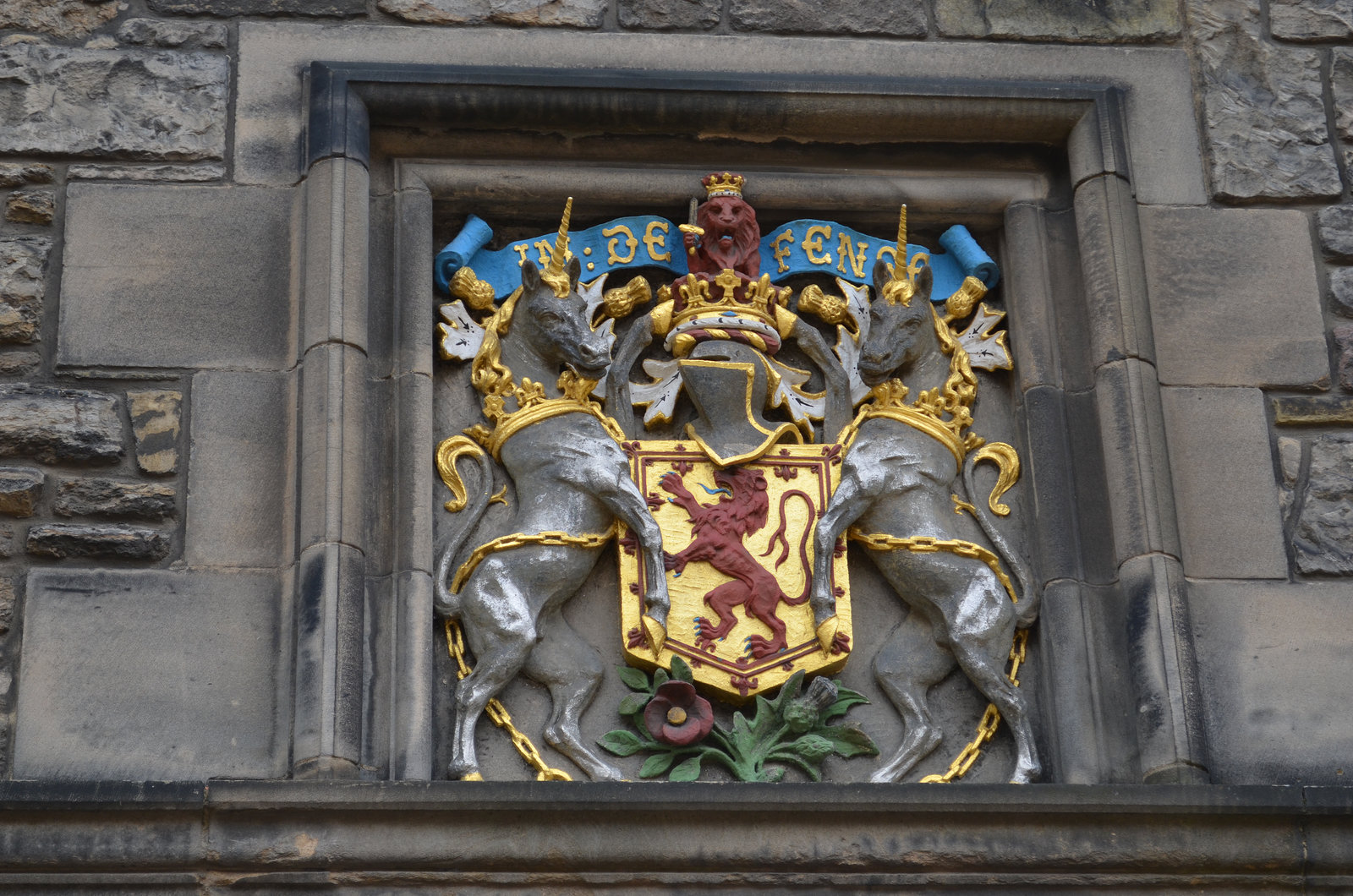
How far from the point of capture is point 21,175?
5645mm

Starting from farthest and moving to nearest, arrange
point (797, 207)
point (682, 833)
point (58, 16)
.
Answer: point (797, 207) < point (58, 16) < point (682, 833)

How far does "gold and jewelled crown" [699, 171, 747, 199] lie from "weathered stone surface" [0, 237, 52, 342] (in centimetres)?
160

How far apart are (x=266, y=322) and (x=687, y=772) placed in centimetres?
145

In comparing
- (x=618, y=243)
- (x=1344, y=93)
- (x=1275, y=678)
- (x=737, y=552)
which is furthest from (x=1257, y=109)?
(x=737, y=552)

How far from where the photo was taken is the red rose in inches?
207

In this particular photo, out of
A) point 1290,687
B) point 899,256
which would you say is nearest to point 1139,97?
point 899,256

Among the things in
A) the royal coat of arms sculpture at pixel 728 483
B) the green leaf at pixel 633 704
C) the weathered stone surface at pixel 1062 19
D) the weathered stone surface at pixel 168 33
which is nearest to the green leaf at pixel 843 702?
the royal coat of arms sculpture at pixel 728 483

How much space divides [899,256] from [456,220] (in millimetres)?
1110

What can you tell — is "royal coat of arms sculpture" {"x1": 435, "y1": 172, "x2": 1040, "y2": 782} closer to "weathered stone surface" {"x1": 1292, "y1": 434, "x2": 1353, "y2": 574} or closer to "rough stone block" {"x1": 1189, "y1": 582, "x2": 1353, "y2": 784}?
"rough stone block" {"x1": 1189, "y1": 582, "x2": 1353, "y2": 784}

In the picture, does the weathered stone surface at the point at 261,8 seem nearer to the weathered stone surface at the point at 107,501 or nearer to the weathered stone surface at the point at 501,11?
the weathered stone surface at the point at 501,11

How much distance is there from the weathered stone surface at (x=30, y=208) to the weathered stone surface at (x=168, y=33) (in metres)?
0.49

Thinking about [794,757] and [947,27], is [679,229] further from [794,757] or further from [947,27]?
[794,757]

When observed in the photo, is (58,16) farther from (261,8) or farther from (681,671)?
(681,671)

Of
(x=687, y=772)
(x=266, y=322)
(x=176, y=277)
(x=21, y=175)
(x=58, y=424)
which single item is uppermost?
(x=21, y=175)
